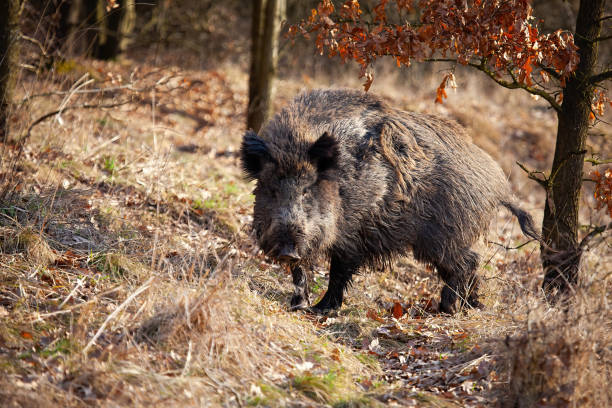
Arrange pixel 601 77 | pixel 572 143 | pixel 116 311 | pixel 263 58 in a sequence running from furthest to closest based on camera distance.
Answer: pixel 263 58
pixel 572 143
pixel 601 77
pixel 116 311

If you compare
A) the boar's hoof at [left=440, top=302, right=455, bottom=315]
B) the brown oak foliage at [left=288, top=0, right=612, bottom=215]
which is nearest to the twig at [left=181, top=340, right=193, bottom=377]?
the brown oak foliage at [left=288, top=0, right=612, bottom=215]

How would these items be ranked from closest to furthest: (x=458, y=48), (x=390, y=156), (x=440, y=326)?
(x=458, y=48), (x=440, y=326), (x=390, y=156)

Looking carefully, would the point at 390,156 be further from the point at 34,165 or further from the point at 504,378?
the point at 34,165

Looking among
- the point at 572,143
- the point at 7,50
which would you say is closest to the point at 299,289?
the point at 572,143

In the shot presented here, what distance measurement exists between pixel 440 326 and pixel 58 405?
11.5 ft

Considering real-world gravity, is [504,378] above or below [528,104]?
below

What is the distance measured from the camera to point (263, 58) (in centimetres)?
941

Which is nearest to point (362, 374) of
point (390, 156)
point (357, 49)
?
point (390, 156)

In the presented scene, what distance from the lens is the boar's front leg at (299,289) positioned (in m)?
5.94

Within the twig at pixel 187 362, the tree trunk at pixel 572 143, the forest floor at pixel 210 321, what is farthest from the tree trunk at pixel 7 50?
the tree trunk at pixel 572 143

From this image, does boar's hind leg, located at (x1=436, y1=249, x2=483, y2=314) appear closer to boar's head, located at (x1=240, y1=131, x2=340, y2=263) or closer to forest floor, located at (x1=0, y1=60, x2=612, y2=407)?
forest floor, located at (x1=0, y1=60, x2=612, y2=407)

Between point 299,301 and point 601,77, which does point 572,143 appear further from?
point 299,301

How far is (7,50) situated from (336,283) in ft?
15.1

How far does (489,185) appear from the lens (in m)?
6.64
